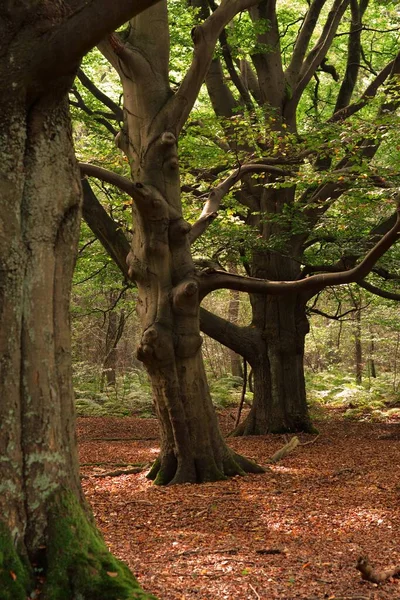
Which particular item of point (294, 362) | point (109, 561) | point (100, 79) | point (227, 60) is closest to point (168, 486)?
point (109, 561)

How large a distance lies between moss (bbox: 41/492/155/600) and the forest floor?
56 centimetres

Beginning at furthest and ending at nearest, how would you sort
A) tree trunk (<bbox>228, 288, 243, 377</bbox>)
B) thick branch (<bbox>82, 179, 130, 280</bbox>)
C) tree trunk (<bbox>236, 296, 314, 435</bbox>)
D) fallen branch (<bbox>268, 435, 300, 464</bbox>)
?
A: tree trunk (<bbox>228, 288, 243, 377</bbox>), tree trunk (<bbox>236, 296, 314, 435</bbox>), thick branch (<bbox>82, 179, 130, 280</bbox>), fallen branch (<bbox>268, 435, 300, 464</bbox>)

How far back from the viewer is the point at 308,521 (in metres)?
5.91

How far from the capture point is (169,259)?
27.6 feet

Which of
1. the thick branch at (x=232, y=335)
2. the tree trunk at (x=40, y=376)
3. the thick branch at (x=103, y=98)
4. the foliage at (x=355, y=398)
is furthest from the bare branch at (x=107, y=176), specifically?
the foliage at (x=355, y=398)

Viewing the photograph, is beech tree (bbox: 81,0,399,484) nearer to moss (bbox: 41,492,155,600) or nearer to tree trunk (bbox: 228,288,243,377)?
moss (bbox: 41,492,155,600)

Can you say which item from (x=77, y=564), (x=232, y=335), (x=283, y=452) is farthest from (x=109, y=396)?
(x=77, y=564)

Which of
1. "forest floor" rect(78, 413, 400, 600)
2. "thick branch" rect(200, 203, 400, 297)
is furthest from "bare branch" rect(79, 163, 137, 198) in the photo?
"forest floor" rect(78, 413, 400, 600)

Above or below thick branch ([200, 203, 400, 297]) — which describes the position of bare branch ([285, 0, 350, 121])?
above

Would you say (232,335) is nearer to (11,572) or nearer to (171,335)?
(171,335)

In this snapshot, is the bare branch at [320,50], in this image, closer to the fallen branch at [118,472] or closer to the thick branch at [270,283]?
the thick branch at [270,283]

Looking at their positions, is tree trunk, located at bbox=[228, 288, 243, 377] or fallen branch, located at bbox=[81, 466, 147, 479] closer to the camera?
fallen branch, located at bbox=[81, 466, 147, 479]

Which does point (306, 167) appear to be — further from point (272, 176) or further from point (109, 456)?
point (109, 456)

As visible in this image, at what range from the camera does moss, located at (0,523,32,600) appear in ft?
10.4
